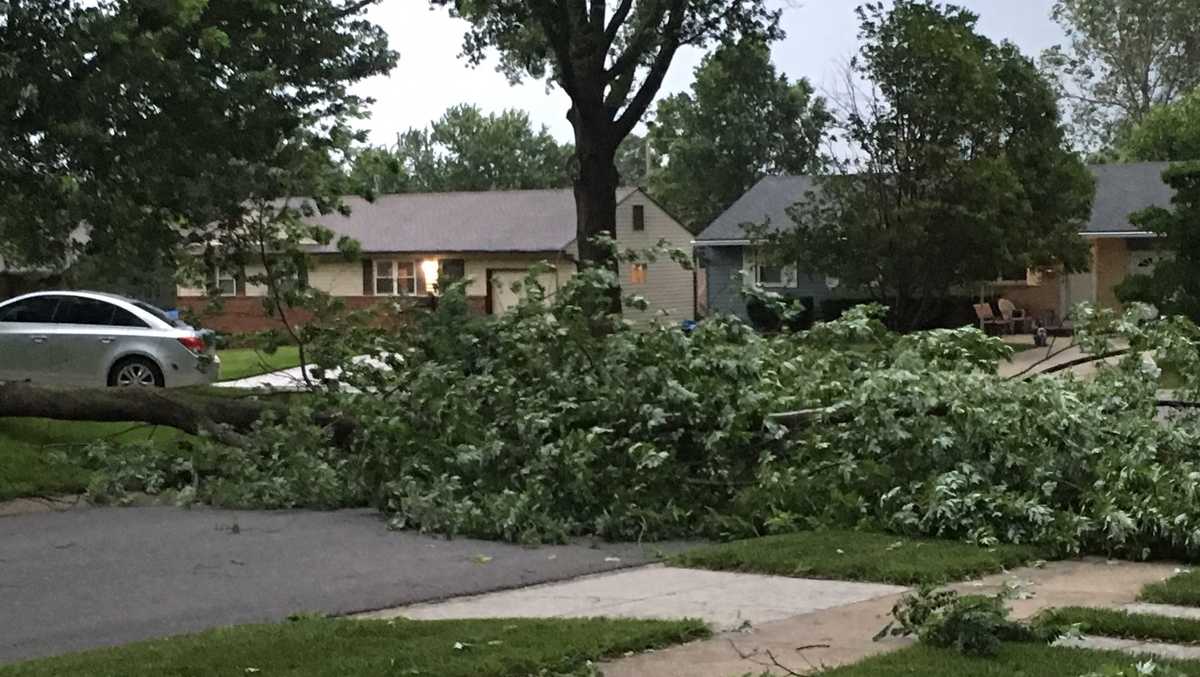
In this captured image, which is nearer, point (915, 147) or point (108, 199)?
point (108, 199)

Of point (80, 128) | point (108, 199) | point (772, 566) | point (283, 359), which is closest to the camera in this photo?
point (772, 566)

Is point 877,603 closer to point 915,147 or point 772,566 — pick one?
point 772,566

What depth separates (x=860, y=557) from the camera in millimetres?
9188

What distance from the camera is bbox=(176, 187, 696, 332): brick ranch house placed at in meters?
44.5

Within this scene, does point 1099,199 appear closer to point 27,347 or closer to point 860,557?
point 27,347

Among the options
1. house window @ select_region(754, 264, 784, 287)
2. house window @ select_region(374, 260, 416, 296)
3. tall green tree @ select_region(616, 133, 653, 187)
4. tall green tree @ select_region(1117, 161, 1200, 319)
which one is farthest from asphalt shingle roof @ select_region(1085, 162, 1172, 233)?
tall green tree @ select_region(616, 133, 653, 187)

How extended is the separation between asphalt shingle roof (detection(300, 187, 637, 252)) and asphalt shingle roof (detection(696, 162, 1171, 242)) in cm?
446

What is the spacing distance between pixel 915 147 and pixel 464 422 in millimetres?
18578

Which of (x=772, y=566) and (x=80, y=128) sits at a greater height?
(x=80, y=128)

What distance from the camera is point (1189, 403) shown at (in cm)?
1169

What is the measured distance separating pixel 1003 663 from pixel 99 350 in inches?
602

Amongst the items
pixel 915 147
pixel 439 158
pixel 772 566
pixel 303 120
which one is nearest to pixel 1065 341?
pixel 915 147

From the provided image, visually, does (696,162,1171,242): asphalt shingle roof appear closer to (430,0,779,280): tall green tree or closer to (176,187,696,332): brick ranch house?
(176,187,696,332): brick ranch house

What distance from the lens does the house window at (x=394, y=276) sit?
4703cm
